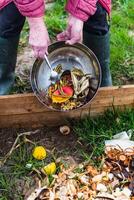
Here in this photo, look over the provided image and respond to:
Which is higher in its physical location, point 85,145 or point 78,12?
point 78,12

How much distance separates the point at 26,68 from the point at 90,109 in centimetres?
61

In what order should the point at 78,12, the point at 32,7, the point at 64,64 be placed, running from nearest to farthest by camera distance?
the point at 32,7 < the point at 78,12 < the point at 64,64

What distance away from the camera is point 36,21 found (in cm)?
229

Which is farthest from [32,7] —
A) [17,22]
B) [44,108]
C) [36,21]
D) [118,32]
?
[118,32]

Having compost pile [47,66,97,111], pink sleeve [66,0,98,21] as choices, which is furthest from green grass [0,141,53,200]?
pink sleeve [66,0,98,21]

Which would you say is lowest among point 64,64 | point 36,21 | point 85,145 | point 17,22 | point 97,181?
point 97,181

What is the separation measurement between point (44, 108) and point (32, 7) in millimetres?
673

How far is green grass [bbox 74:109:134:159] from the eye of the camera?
271cm

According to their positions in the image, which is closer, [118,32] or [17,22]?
[17,22]

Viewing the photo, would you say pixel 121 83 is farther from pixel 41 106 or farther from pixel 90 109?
pixel 41 106

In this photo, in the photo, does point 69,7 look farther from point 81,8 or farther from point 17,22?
point 17,22

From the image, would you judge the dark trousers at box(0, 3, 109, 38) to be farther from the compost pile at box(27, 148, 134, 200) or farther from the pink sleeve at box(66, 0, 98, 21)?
the compost pile at box(27, 148, 134, 200)

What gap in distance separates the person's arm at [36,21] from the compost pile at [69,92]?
0.94 ft

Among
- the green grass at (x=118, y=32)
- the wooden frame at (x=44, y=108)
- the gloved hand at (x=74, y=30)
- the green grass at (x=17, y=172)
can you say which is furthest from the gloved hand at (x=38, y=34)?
the green grass at (x=118, y=32)
